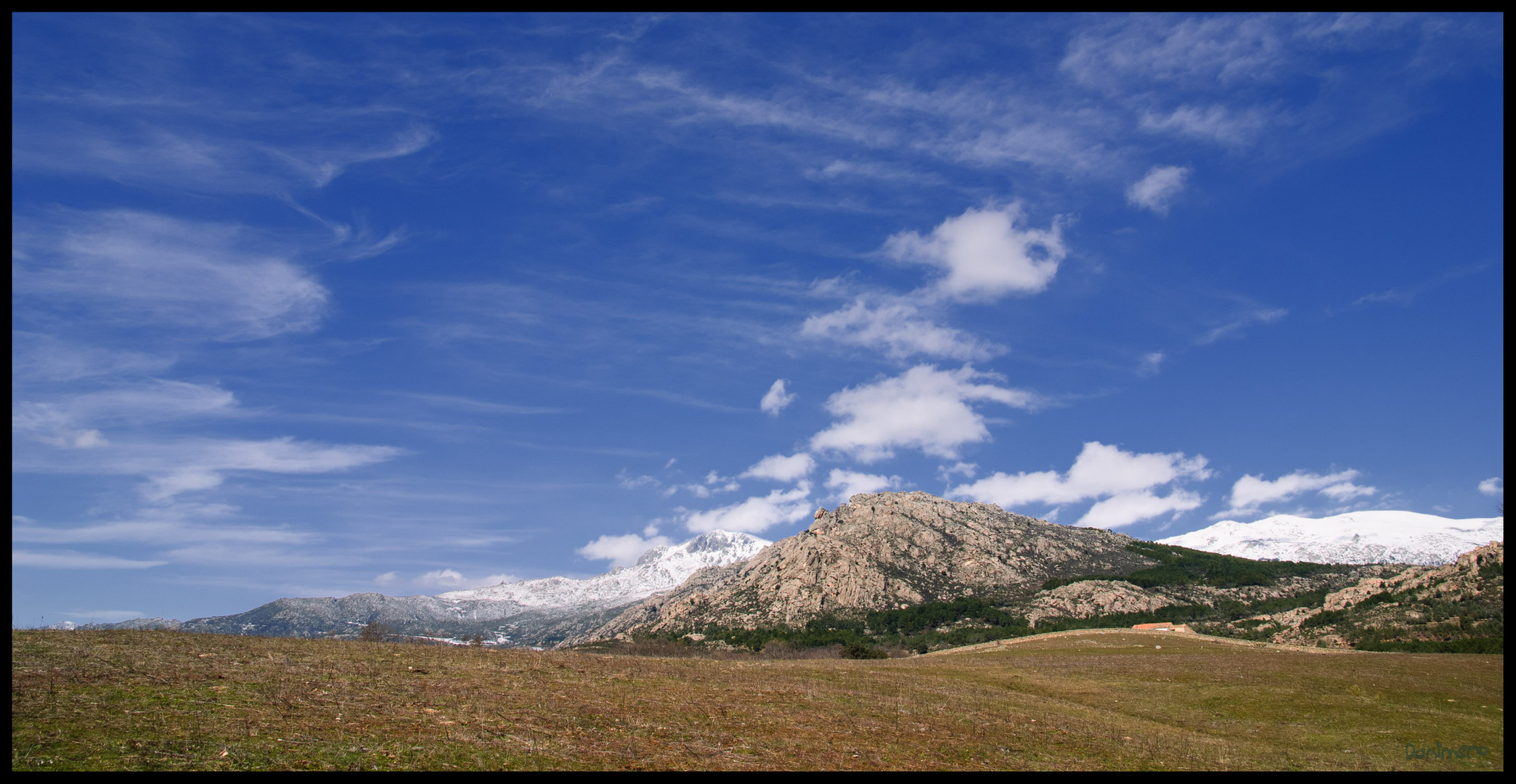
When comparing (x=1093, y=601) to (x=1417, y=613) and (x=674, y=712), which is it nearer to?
(x=1417, y=613)

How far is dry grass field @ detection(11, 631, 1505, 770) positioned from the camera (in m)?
19.9

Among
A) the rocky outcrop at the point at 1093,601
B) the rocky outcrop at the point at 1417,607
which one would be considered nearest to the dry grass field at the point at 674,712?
the rocky outcrop at the point at 1417,607

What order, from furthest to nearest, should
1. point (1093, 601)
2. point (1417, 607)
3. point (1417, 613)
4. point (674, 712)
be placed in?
point (1093, 601) < point (1417, 607) < point (1417, 613) < point (674, 712)

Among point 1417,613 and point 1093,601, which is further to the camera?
point 1093,601

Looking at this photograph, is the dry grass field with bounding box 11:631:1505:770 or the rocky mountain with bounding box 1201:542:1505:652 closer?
the dry grass field with bounding box 11:631:1505:770

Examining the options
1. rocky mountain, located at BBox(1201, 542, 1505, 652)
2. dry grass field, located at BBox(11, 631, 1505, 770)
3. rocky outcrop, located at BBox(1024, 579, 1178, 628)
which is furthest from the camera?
rocky outcrop, located at BBox(1024, 579, 1178, 628)

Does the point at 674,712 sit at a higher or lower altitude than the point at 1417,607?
higher

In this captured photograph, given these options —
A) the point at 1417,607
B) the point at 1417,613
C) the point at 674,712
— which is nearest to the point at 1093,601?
the point at 1417,607

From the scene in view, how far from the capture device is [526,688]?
31656mm

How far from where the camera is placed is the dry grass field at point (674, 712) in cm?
1988

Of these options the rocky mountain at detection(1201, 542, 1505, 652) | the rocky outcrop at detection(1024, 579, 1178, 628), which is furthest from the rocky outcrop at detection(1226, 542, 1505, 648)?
the rocky outcrop at detection(1024, 579, 1178, 628)

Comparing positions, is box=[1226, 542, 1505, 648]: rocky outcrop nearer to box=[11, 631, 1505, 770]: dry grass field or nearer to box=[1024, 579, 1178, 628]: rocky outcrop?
box=[11, 631, 1505, 770]: dry grass field

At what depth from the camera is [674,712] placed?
28891 mm
